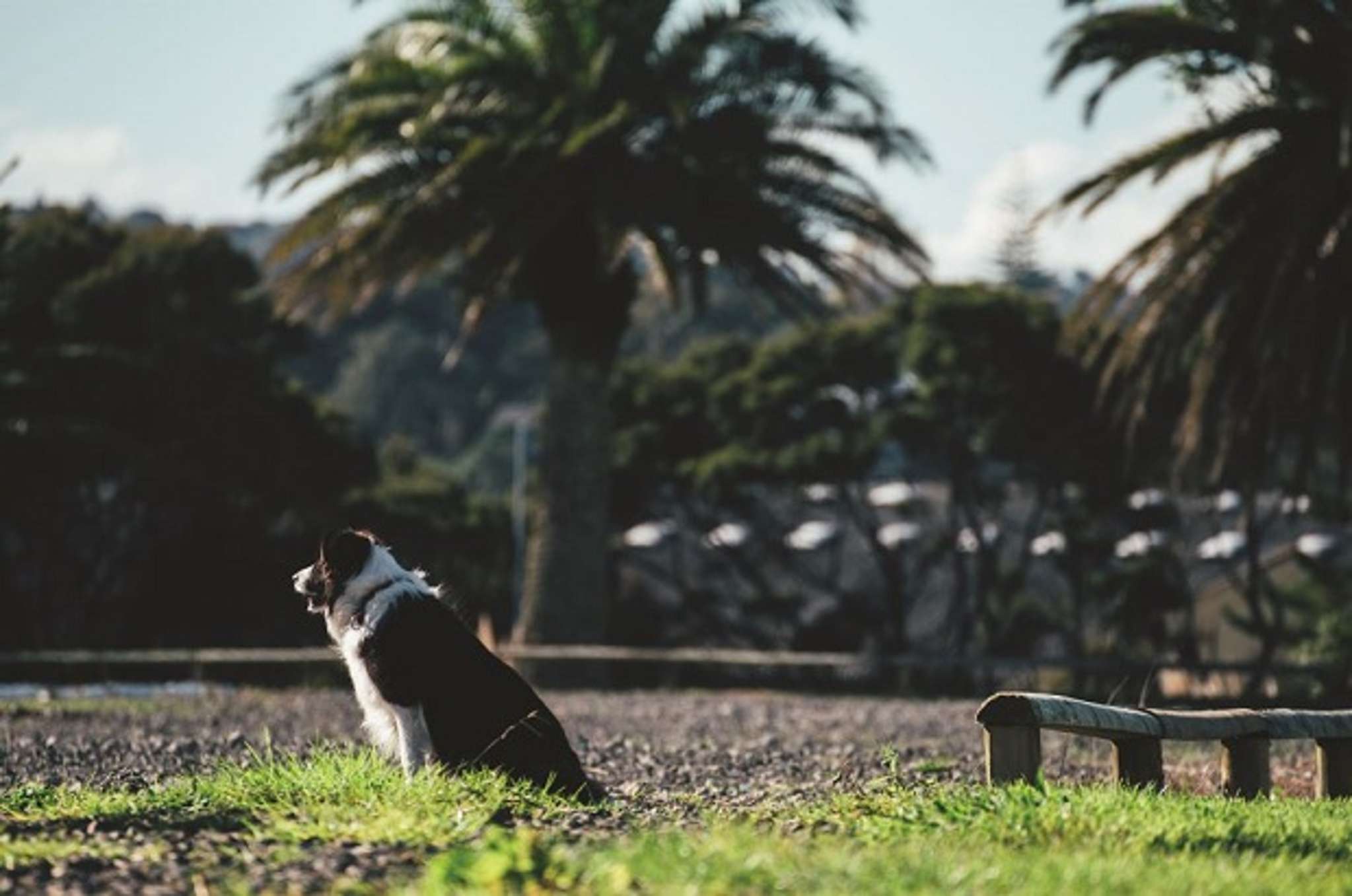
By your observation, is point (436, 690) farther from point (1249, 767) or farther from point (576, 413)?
point (576, 413)

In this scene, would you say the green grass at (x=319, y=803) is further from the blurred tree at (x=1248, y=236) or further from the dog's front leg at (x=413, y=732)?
the blurred tree at (x=1248, y=236)

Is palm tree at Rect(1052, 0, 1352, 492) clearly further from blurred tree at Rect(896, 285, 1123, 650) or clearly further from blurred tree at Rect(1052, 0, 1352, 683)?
blurred tree at Rect(896, 285, 1123, 650)

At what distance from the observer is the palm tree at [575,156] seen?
26.2 metres

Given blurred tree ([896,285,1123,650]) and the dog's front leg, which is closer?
the dog's front leg

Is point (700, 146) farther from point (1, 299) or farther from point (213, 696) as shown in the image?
point (1, 299)

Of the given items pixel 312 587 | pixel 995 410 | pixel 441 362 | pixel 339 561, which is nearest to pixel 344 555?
pixel 339 561

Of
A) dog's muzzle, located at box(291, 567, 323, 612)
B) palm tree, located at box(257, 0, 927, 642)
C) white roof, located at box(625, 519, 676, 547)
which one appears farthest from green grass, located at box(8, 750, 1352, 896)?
white roof, located at box(625, 519, 676, 547)

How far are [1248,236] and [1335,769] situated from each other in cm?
1170

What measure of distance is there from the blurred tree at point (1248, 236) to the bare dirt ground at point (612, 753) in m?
4.37

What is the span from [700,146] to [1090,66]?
5733 millimetres

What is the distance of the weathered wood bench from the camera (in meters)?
9.07

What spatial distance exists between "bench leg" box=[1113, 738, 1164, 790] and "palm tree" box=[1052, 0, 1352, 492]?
36.9ft

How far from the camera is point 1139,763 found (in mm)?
10031

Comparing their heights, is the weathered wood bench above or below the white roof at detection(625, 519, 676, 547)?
below
